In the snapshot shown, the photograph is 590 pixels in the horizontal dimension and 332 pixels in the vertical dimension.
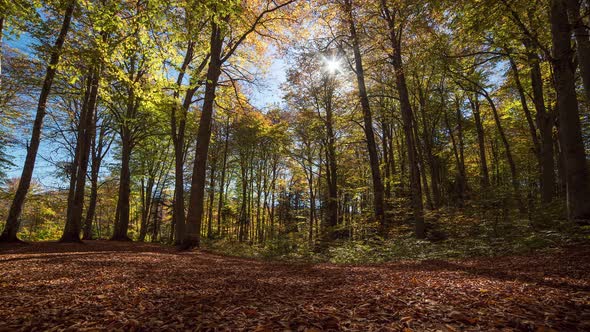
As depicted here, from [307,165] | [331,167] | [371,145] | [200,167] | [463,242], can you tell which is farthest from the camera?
[307,165]

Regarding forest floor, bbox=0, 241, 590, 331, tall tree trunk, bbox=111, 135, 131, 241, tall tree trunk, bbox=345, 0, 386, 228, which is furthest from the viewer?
tall tree trunk, bbox=111, 135, 131, 241

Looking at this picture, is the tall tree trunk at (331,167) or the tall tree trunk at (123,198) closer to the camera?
the tall tree trunk at (331,167)

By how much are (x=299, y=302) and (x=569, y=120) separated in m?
7.48

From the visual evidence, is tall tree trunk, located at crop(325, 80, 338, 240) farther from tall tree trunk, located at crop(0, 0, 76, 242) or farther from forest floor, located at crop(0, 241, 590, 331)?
tall tree trunk, located at crop(0, 0, 76, 242)

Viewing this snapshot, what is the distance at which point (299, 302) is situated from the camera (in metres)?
2.70

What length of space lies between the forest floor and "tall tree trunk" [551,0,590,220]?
8.70 ft

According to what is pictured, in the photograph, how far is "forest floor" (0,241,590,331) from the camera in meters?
2.04

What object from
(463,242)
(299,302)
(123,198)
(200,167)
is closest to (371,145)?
(463,242)

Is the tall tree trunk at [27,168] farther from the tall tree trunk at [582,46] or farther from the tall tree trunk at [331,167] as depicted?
the tall tree trunk at [582,46]

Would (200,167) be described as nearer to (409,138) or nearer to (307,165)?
(409,138)

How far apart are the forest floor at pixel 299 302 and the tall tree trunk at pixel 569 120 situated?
265 centimetres

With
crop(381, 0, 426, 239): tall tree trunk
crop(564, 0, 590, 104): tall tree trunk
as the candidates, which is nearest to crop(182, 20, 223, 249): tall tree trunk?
crop(381, 0, 426, 239): tall tree trunk

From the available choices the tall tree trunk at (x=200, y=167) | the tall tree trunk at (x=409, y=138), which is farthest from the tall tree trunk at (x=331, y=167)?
the tall tree trunk at (x=200, y=167)

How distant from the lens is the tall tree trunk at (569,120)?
5945mm
